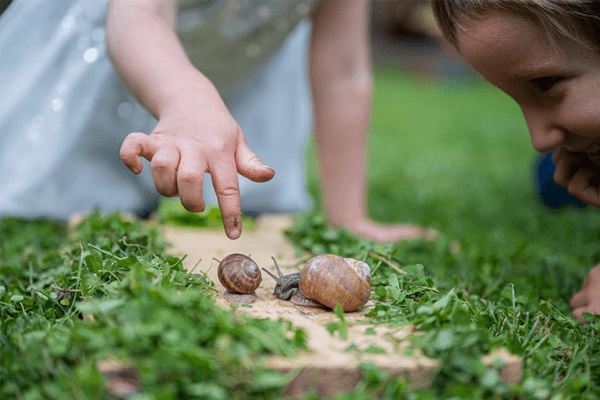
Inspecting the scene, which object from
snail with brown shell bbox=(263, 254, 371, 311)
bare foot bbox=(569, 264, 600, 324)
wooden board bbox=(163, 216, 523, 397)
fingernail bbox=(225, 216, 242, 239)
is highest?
fingernail bbox=(225, 216, 242, 239)

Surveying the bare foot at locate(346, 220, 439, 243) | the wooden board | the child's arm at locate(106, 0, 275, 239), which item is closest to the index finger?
the child's arm at locate(106, 0, 275, 239)

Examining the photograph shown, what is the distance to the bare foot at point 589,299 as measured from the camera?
1.58 m

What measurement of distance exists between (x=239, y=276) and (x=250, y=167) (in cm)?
30

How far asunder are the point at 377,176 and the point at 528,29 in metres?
2.90

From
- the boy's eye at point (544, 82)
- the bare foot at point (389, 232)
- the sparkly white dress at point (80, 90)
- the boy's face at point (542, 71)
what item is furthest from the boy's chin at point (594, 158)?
the sparkly white dress at point (80, 90)

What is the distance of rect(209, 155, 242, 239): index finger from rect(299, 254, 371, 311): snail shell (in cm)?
26

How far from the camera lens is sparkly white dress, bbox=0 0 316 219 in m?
2.36

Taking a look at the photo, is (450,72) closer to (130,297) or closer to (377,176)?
(377,176)

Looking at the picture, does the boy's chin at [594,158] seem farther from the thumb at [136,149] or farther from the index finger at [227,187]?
the thumb at [136,149]

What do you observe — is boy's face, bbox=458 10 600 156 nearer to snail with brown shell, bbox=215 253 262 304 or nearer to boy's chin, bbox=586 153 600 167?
boy's chin, bbox=586 153 600 167

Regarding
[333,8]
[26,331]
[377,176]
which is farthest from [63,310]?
[377,176]

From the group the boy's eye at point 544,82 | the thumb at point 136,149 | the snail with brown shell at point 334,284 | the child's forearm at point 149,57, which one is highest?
the child's forearm at point 149,57

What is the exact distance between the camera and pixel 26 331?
1225 millimetres

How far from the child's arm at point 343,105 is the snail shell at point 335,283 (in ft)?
4.56
